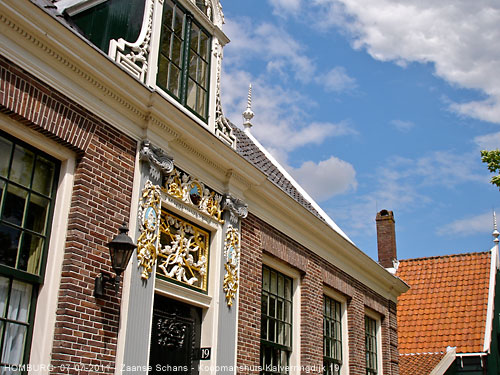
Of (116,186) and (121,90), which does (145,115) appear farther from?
(116,186)

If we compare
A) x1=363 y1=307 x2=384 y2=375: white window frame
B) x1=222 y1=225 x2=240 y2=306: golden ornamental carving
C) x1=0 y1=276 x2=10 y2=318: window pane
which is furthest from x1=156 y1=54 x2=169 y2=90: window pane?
x1=363 y1=307 x2=384 y2=375: white window frame

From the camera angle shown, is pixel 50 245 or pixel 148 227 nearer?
pixel 50 245

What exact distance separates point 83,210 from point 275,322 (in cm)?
506

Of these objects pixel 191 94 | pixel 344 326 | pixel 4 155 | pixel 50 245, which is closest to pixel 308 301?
pixel 344 326

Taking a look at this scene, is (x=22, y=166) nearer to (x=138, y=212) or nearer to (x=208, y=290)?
(x=138, y=212)

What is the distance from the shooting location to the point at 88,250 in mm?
6668

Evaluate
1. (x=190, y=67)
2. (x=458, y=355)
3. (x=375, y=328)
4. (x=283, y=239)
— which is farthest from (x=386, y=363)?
(x=190, y=67)

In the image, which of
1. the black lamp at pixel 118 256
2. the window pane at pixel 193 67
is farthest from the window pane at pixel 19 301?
the window pane at pixel 193 67

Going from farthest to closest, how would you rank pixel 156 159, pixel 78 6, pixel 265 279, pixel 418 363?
pixel 418 363 < pixel 265 279 < pixel 78 6 < pixel 156 159

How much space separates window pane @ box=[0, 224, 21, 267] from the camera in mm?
5984

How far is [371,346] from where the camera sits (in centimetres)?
1461

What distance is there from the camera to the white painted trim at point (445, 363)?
17.2m

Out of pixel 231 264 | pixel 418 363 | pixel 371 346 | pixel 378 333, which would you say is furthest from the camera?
pixel 418 363

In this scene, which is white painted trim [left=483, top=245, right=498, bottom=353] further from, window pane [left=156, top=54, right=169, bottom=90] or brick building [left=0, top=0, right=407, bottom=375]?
window pane [left=156, top=54, right=169, bottom=90]
